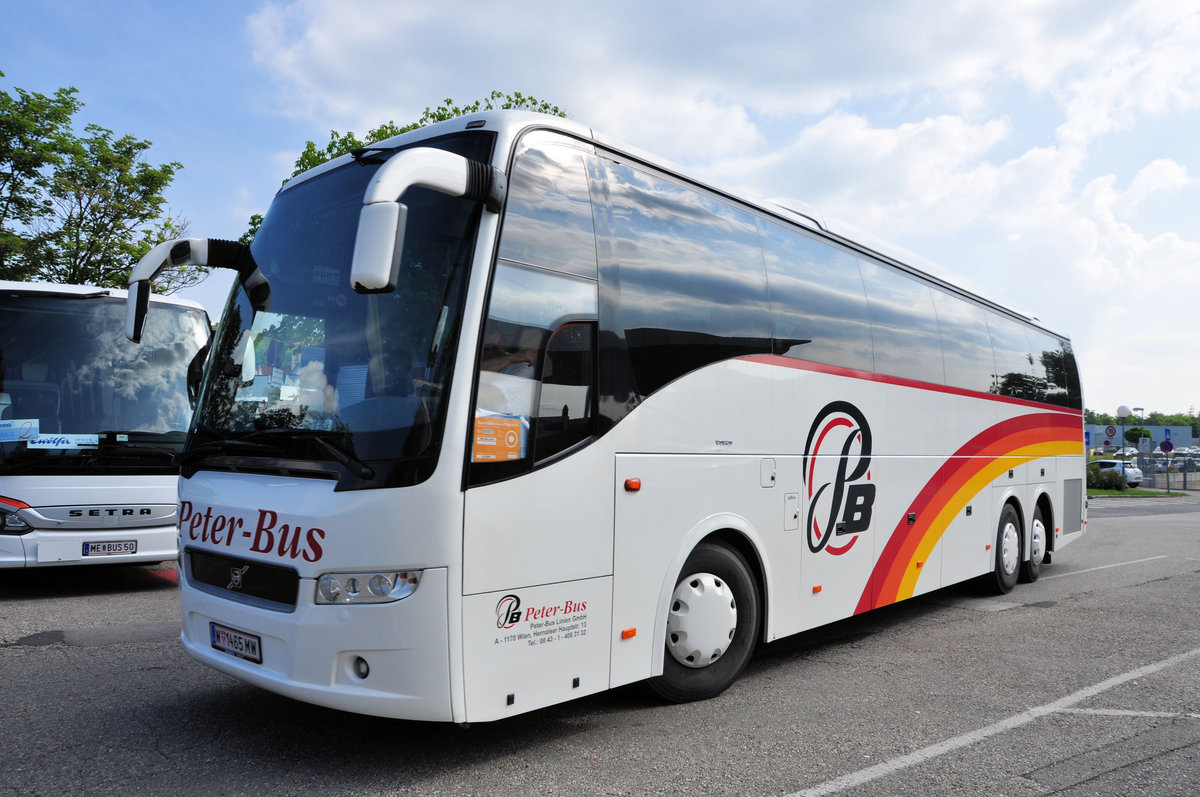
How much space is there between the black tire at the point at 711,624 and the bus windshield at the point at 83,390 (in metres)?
6.14

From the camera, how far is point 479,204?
13.9 feet

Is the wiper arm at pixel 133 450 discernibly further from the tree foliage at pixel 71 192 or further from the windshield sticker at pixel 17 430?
the tree foliage at pixel 71 192

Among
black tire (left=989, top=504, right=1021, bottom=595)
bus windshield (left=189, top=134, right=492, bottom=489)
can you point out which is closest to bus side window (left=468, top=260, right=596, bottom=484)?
bus windshield (left=189, top=134, right=492, bottom=489)

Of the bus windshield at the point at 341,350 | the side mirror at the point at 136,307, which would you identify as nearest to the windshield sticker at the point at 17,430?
the side mirror at the point at 136,307

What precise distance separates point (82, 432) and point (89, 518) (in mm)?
837

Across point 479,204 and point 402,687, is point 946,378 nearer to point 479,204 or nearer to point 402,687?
point 479,204

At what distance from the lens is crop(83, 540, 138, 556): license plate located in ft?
28.1

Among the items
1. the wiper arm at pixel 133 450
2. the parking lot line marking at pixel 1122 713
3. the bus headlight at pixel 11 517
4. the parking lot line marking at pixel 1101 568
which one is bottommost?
the parking lot line marking at pixel 1101 568

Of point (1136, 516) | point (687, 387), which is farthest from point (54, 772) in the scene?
point (1136, 516)

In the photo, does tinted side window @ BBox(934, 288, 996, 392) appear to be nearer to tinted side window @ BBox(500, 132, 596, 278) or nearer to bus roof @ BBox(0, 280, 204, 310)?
tinted side window @ BBox(500, 132, 596, 278)

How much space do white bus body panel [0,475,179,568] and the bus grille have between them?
180 inches

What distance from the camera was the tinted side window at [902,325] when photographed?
7535 mm

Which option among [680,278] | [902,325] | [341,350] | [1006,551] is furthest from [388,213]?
[1006,551]

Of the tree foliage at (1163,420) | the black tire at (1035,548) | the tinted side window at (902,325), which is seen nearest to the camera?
the tinted side window at (902,325)
